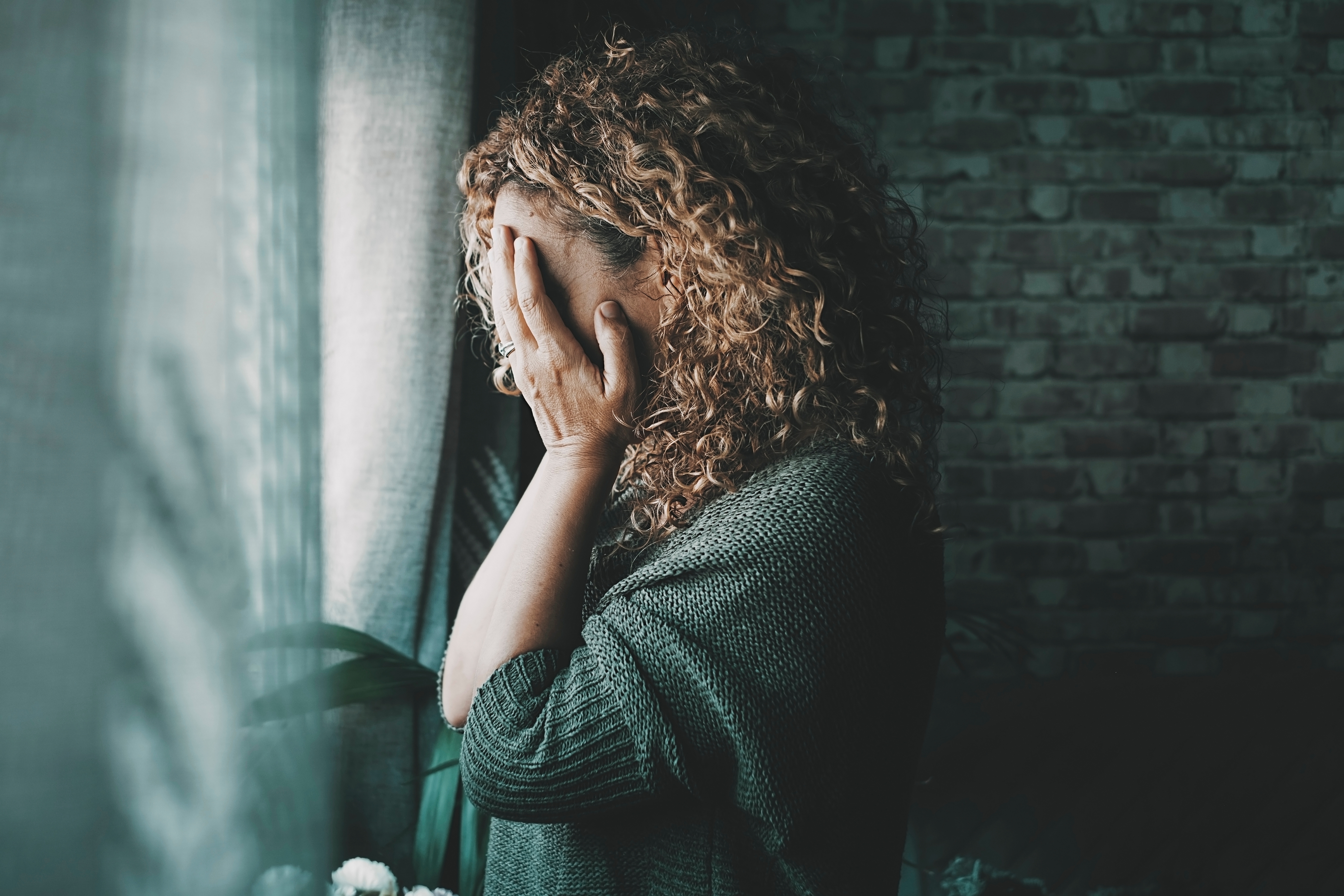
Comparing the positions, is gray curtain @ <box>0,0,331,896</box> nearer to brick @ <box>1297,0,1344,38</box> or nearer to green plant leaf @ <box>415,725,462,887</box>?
green plant leaf @ <box>415,725,462,887</box>

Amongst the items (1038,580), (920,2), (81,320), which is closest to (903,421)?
(81,320)

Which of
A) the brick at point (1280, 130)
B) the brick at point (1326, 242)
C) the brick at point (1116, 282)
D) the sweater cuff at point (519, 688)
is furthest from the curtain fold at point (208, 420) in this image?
the brick at point (1326, 242)

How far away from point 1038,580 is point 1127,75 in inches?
46.4

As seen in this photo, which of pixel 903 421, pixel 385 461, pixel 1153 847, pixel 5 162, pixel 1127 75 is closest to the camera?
pixel 5 162

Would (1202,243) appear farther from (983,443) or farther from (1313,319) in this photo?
(983,443)

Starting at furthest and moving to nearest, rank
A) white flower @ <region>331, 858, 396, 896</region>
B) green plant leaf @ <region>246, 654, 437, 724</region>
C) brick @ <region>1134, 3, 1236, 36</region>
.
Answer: brick @ <region>1134, 3, 1236, 36</region>, green plant leaf @ <region>246, 654, 437, 724</region>, white flower @ <region>331, 858, 396, 896</region>

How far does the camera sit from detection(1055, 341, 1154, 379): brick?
186cm

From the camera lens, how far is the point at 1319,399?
6.16 ft

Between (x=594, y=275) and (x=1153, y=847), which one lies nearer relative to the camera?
(x=594, y=275)

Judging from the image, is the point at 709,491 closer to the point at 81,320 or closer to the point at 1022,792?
the point at 81,320

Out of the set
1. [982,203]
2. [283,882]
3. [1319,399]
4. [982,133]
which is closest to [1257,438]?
[1319,399]

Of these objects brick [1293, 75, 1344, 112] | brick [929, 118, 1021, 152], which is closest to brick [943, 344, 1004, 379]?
brick [929, 118, 1021, 152]

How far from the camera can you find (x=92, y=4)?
1.07ft

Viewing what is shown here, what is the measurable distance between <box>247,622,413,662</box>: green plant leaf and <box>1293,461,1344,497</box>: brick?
200 cm
